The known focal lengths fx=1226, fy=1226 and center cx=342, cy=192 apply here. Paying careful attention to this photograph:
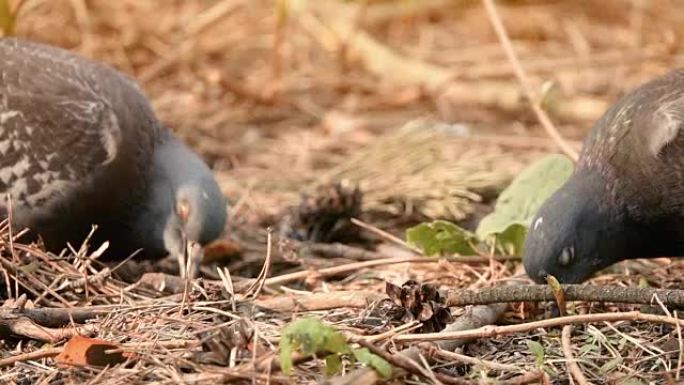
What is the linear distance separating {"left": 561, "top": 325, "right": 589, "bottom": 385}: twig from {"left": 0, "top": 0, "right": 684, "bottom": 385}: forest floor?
2 centimetres

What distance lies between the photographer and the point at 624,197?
5.19m

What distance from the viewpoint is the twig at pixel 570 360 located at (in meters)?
3.70

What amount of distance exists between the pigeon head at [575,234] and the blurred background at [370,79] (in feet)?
3.36

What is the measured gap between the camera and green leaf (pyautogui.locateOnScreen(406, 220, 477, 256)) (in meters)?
5.23

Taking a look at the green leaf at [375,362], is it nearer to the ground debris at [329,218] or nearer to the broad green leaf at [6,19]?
the ground debris at [329,218]

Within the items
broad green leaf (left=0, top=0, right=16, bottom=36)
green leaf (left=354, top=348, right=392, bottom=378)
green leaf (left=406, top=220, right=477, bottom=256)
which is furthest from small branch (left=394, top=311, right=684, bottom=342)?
broad green leaf (left=0, top=0, right=16, bottom=36)

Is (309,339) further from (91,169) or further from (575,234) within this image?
(91,169)

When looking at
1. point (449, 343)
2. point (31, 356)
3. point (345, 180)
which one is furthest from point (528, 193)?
point (31, 356)

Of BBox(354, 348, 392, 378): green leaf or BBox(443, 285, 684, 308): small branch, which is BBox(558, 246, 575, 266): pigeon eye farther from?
BBox(354, 348, 392, 378): green leaf

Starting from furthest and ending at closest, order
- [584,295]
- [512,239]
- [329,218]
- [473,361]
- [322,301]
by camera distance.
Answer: [329,218] < [512,239] < [322,301] < [584,295] < [473,361]

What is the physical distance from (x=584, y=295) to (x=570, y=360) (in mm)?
369

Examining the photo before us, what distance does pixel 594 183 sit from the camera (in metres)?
5.20

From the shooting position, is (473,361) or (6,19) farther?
(6,19)

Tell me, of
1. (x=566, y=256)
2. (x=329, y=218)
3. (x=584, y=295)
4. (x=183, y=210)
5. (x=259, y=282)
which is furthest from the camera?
(x=329, y=218)
